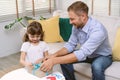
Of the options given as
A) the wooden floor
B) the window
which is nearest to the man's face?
the wooden floor

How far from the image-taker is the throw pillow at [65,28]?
111 inches

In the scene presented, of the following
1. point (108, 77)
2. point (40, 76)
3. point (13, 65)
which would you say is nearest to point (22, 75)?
point (40, 76)

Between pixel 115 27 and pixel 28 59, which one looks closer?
pixel 28 59

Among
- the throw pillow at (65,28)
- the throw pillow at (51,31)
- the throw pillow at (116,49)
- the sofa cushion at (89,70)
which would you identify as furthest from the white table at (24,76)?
the throw pillow at (65,28)

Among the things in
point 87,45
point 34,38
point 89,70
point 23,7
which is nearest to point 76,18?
point 87,45

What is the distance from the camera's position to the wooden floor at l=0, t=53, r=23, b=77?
2.93m

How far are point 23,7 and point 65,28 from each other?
1.21m

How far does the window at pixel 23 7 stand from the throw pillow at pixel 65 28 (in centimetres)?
107

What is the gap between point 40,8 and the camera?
3.91 meters

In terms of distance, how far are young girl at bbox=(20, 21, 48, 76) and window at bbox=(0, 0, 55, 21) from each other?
1.70 m

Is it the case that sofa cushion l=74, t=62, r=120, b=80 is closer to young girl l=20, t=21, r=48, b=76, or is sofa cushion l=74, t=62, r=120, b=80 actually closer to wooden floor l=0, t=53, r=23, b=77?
young girl l=20, t=21, r=48, b=76

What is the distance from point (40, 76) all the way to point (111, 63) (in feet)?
2.66

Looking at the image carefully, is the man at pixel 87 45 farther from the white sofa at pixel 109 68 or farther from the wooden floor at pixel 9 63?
the wooden floor at pixel 9 63

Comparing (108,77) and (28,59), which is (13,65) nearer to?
(28,59)
